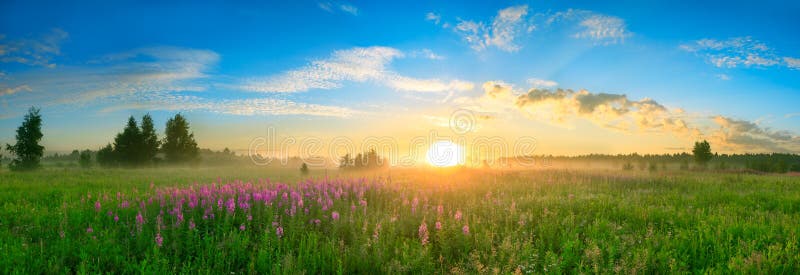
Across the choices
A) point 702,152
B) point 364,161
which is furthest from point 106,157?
point 702,152

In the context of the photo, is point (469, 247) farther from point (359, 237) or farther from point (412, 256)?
point (359, 237)

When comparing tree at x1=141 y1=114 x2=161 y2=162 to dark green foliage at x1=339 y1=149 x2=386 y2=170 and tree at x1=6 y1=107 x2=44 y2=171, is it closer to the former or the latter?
tree at x1=6 y1=107 x2=44 y2=171

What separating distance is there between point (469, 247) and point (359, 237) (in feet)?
4.91

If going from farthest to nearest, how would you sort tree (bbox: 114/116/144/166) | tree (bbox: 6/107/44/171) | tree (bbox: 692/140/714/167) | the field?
tree (bbox: 692/140/714/167) < tree (bbox: 114/116/144/166) < tree (bbox: 6/107/44/171) < the field

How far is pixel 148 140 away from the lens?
42.3 meters

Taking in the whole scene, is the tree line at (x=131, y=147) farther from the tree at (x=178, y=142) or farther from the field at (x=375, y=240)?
the field at (x=375, y=240)

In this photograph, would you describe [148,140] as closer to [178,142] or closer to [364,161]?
[178,142]

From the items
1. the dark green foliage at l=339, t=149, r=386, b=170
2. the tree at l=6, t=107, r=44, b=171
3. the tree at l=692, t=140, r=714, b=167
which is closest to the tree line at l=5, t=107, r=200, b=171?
the tree at l=6, t=107, r=44, b=171

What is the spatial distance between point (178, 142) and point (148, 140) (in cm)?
471

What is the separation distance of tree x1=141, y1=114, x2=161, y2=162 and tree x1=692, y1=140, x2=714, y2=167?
65589 millimetres

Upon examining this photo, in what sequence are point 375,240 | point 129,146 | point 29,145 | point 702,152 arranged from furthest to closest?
1. point 702,152
2. point 129,146
3. point 29,145
4. point 375,240

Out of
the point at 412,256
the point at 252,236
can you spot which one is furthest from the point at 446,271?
the point at 252,236

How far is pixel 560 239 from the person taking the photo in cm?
531

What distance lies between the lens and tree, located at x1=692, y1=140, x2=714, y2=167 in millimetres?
45719
